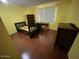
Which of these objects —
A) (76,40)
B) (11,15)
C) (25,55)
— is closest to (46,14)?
(11,15)

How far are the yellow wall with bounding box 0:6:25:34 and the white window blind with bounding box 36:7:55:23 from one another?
147cm

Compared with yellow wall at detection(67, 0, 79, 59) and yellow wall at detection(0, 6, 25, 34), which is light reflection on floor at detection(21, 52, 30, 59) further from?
yellow wall at detection(0, 6, 25, 34)

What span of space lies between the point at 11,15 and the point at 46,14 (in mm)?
2666

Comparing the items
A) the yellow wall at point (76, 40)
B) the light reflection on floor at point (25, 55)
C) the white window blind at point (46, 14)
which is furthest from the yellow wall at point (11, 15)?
the yellow wall at point (76, 40)

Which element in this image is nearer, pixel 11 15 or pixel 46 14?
pixel 11 15

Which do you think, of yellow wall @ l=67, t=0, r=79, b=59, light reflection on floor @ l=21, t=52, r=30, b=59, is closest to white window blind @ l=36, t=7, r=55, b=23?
yellow wall @ l=67, t=0, r=79, b=59

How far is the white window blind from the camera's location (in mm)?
4898

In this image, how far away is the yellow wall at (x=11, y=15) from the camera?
3.81 meters

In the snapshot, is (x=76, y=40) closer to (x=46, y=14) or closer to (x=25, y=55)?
(x=25, y=55)

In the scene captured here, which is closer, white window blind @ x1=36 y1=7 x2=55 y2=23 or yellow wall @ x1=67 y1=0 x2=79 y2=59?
yellow wall @ x1=67 y1=0 x2=79 y2=59

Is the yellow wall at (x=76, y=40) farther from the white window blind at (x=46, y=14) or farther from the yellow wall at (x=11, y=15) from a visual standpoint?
the yellow wall at (x=11, y=15)

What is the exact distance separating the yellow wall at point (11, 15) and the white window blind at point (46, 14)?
1.47m

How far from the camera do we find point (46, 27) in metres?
5.25

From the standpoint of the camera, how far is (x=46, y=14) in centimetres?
520
